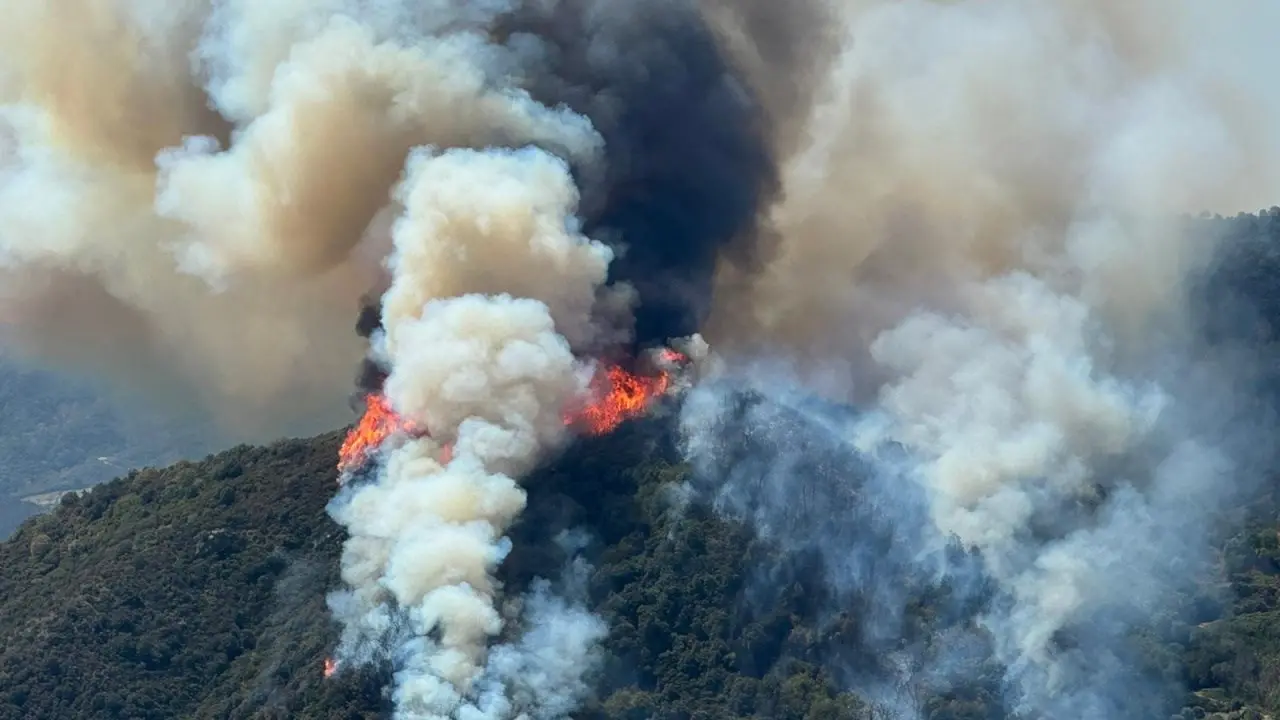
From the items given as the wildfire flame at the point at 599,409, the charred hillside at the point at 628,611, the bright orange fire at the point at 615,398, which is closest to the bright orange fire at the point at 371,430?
the wildfire flame at the point at 599,409

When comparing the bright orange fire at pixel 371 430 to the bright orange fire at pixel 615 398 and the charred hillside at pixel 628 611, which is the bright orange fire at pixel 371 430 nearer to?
the charred hillside at pixel 628 611

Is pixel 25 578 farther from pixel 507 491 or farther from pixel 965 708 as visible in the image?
pixel 965 708

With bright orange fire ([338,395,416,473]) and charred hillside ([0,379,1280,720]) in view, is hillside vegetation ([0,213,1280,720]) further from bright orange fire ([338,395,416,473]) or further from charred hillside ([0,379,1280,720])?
bright orange fire ([338,395,416,473])

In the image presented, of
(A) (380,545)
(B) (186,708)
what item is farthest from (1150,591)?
(B) (186,708)

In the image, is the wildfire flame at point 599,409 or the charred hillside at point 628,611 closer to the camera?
the charred hillside at point 628,611

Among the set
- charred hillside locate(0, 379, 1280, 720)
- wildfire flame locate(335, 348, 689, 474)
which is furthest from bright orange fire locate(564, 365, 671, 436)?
charred hillside locate(0, 379, 1280, 720)

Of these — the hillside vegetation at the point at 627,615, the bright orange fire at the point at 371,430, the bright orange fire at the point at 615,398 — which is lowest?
the hillside vegetation at the point at 627,615
